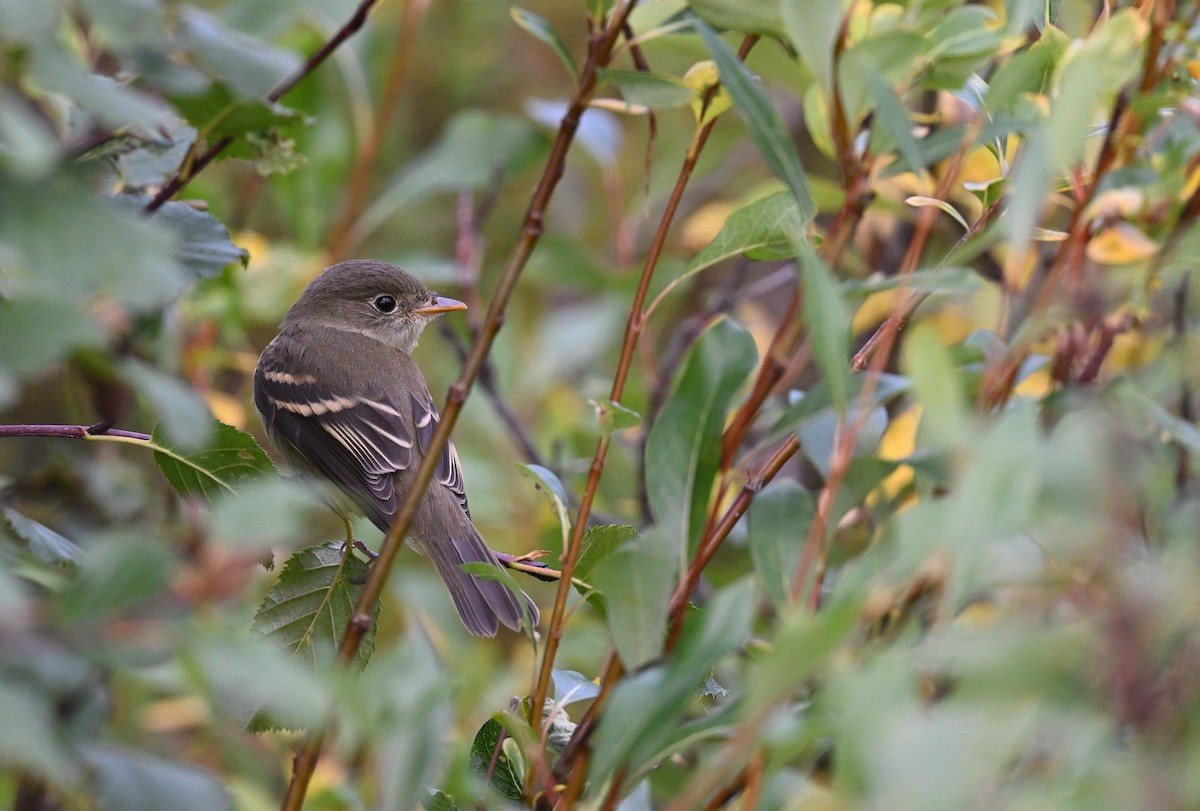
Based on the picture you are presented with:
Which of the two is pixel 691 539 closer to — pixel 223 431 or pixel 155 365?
pixel 223 431

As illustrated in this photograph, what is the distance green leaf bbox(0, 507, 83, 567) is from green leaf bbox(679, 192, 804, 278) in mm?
875

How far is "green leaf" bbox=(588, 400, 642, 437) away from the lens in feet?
4.50

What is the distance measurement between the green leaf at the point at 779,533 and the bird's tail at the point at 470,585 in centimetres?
131

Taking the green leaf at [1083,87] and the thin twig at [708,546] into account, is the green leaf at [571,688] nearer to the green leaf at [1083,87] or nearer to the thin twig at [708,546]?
the thin twig at [708,546]

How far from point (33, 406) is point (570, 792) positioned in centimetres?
469

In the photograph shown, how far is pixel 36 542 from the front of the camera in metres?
1.51

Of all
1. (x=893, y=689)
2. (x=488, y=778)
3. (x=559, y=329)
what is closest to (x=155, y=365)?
(x=559, y=329)

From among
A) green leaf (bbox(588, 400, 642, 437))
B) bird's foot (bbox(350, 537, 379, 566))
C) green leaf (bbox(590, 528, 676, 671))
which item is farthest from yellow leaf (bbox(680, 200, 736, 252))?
green leaf (bbox(590, 528, 676, 671))

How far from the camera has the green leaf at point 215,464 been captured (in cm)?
164

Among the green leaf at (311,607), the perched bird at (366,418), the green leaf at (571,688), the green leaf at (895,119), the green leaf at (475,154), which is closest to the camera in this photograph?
the green leaf at (895,119)

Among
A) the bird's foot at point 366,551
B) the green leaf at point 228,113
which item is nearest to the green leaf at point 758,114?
the green leaf at point 228,113

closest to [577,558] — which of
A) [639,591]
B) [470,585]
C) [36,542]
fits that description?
[639,591]

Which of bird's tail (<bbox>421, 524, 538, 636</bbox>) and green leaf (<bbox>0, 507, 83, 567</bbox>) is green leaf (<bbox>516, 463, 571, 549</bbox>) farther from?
bird's tail (<bbox>421, 524, 538, 636</bbox>)

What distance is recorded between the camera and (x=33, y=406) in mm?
5215
